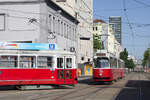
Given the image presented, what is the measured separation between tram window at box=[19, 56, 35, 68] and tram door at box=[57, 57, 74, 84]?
6.00 ft

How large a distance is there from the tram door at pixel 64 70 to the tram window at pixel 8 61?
9.77 ft

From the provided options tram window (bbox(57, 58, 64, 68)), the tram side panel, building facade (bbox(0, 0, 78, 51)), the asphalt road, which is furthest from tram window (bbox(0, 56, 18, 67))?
building facade (bbox(0, 0, 78, 51))

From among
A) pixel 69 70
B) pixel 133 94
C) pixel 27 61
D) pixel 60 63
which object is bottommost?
pixel 133 94

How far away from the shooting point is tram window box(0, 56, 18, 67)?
66.7 feet

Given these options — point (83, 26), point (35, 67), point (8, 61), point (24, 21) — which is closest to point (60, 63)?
point (35, 67)

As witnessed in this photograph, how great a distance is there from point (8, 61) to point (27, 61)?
1272mm

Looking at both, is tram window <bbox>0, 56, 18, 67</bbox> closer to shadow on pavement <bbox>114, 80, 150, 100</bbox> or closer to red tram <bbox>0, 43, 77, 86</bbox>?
red tram <bbox>0, 43, 77, 86</bbox>

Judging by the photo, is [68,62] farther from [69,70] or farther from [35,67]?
[35,67]

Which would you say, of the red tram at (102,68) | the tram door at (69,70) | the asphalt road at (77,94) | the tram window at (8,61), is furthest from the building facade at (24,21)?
the tram window at (8,61)

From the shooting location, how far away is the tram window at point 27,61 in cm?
2062

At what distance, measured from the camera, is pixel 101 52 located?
27109mm

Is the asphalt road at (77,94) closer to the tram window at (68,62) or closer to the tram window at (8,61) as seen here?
the tram window at (68,62)

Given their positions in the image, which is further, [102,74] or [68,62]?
[102,74]

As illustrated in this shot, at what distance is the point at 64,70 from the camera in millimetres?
21406
